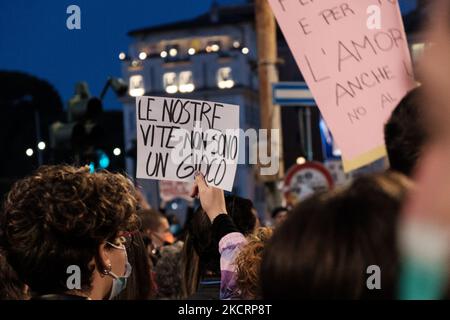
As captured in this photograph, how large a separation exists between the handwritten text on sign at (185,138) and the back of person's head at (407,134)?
1233 mm

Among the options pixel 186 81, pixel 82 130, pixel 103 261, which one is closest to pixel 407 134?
pixel 103 261

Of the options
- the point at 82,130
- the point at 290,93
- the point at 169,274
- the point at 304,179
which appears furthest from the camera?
the point at 304,179

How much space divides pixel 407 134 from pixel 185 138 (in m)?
1.42

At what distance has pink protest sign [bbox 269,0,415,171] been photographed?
3.83m

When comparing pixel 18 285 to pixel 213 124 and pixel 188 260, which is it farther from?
pixel 188 260

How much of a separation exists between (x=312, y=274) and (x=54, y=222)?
1349 millimetres

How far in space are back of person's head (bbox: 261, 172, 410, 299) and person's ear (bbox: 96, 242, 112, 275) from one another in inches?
49.3

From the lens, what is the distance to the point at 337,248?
1.69 metres

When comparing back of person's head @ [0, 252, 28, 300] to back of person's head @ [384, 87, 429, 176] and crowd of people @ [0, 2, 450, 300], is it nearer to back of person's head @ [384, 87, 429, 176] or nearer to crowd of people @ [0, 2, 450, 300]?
crowd of people @ [0, 2, 450, 300]

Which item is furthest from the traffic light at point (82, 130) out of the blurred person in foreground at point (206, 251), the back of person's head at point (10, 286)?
the back of person's head at point (10, 286)

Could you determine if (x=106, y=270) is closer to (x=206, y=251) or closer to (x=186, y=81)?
(x=206, y=251)

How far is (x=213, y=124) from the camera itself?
3.83 meters

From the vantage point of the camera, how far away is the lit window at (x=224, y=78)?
254ft
